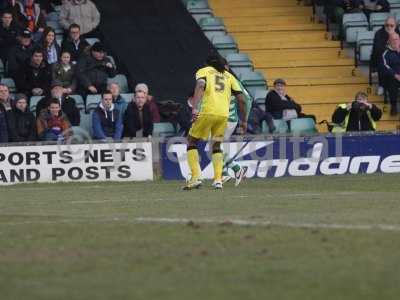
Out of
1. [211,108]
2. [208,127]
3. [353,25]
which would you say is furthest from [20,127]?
[353,25]

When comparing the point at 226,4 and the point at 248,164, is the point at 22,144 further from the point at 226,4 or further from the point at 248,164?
the point at 226,4

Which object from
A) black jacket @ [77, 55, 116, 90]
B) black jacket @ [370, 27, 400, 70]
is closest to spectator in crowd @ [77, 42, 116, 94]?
black jacket @ [77, 55, 116, 90]

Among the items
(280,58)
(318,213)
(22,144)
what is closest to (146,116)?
(22,144)

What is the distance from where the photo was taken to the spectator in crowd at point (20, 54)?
24344 millimetres

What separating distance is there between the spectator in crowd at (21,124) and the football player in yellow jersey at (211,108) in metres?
4.58

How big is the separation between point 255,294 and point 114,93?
53.2ft

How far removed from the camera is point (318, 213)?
518 inches

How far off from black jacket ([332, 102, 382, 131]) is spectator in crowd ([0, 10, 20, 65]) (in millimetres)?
5780

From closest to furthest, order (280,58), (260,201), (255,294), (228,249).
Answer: (255,294) → (228,249) → (260,201) → (280,58)

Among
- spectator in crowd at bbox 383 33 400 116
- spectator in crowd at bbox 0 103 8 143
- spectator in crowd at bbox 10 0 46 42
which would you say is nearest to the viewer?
spectator in crowd at bbox 0 103 8 143

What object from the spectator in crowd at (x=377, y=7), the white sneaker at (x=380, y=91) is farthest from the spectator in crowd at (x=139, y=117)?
the spectator in crowd at (x=377, y=7)

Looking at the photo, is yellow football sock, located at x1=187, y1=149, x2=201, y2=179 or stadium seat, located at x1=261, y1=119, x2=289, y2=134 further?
stadium seat, located at x1=261, y1=119, x2=289, y2=134

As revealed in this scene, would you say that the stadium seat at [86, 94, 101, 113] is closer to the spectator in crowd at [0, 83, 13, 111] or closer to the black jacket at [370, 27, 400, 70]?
the spectator in crowd at [0, 83, 13, 111]

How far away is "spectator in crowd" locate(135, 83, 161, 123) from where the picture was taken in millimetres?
23359
